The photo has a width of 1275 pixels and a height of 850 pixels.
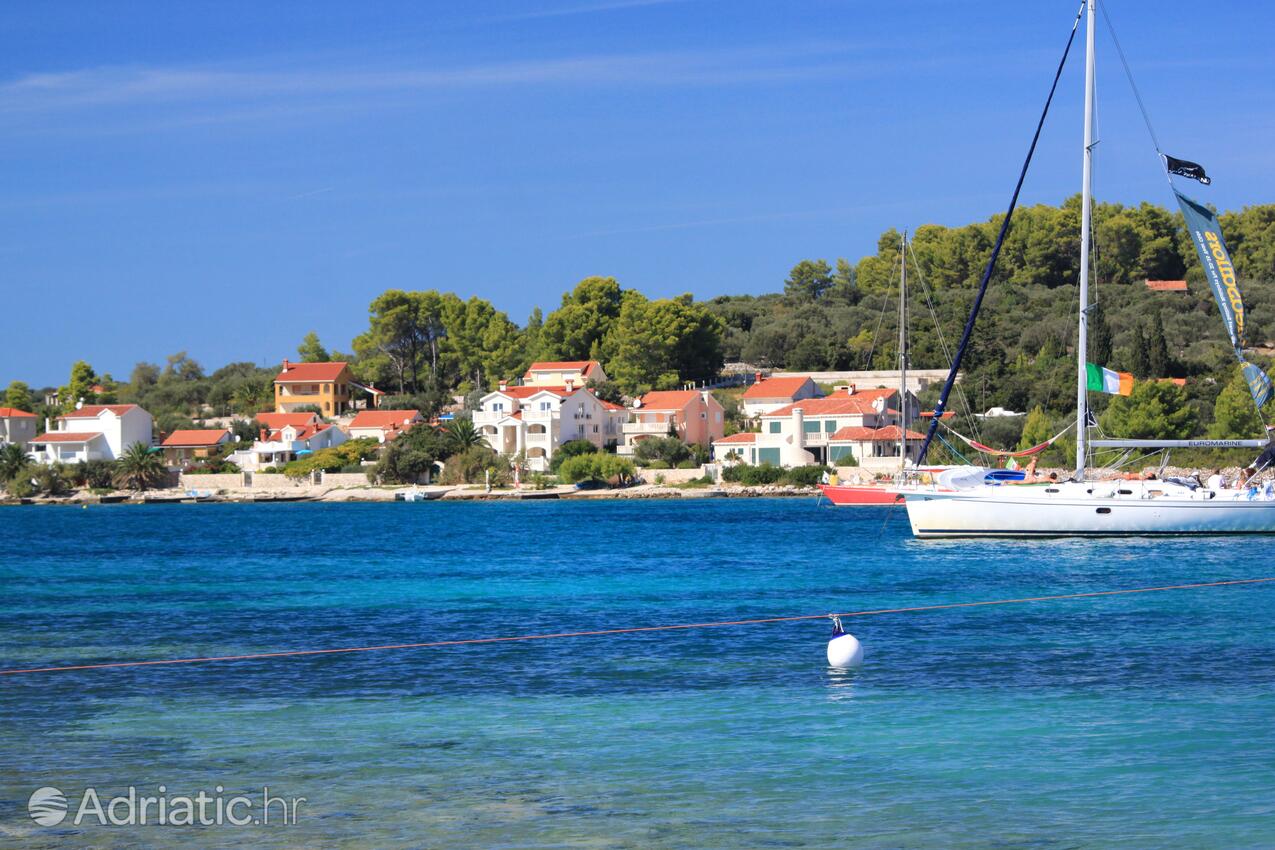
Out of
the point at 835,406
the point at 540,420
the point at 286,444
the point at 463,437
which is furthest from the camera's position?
the point at 286,444

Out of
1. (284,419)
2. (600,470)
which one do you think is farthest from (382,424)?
(600,470)

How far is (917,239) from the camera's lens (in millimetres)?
118062

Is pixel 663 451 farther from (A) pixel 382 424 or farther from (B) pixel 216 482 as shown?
(B) pixel 216 482

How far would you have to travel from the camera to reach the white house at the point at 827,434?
71.5 m

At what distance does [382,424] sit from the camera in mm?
90188

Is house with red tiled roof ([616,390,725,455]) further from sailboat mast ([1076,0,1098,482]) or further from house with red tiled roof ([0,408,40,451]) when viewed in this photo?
sailboat mast ([1076,0,1098,482])

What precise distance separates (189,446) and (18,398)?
2654 cm

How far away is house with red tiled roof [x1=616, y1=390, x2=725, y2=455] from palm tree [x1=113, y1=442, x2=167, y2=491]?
1107 inches

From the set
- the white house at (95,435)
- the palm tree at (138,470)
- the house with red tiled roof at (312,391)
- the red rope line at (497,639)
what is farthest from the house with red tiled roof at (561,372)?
the red rope line at (497,639)

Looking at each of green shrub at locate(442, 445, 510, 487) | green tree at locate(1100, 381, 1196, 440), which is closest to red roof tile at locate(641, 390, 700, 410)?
green shrub at locate(442, 445, 510, 487)

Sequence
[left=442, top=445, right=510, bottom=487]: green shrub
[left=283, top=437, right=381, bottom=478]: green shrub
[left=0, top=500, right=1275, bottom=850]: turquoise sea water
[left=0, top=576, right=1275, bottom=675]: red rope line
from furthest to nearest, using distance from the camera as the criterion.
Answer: [left=283, top=437, right=381, bottom=478]: green shrub → [left=442, top=445, right=510, bottom=487]: green shrub → [left=0, top=576, right=1275, bottom=675]: red rope line → [left=0, top=500, right=1275, bottom=850]: turquoise sea water

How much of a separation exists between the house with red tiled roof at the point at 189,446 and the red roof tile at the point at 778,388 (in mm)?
34346

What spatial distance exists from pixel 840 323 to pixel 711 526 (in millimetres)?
54562

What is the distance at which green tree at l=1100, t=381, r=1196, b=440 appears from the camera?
59.0 metres
